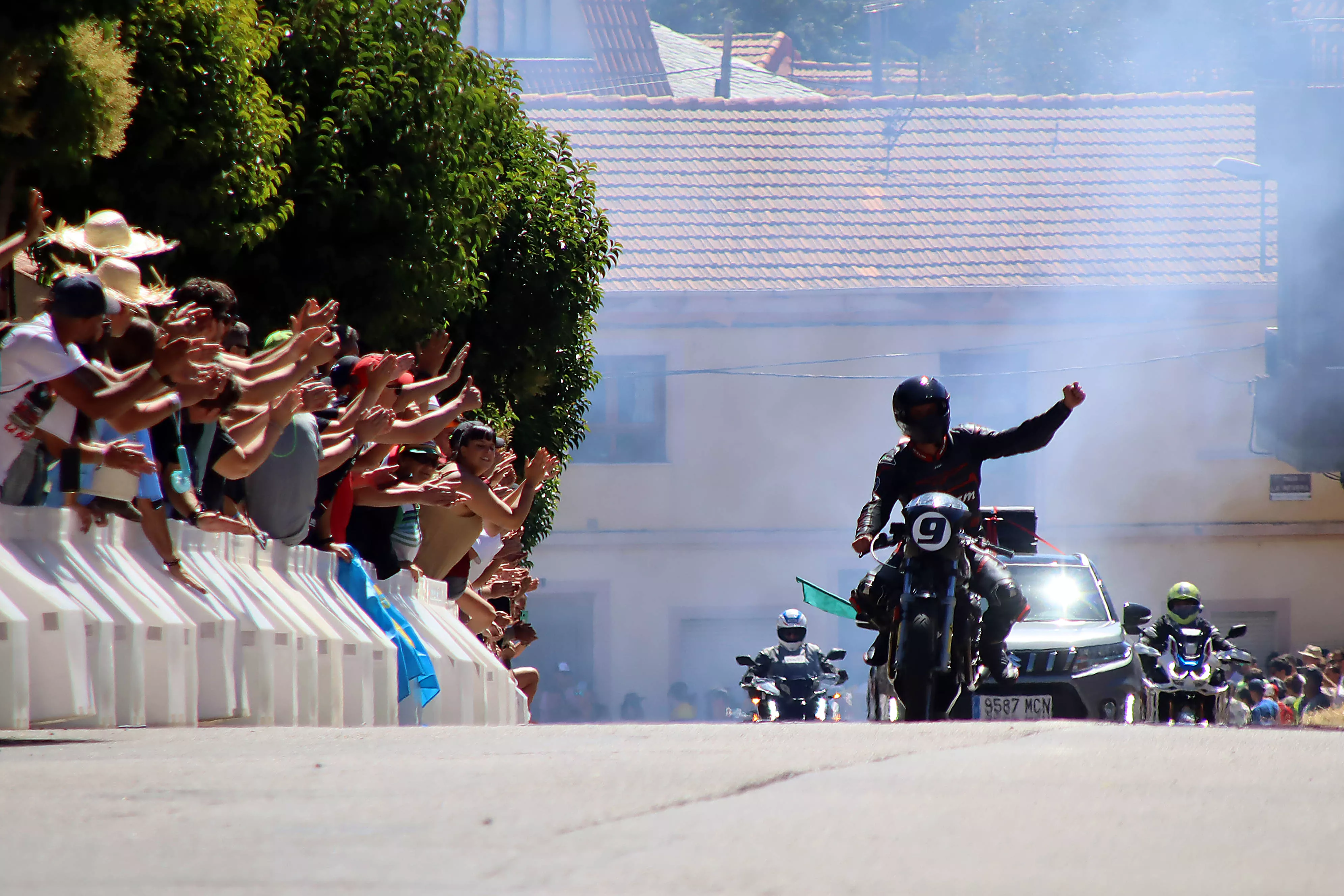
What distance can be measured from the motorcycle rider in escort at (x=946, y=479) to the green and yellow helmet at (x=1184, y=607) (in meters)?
11.3

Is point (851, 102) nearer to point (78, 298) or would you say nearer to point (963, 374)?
point (963, 374)

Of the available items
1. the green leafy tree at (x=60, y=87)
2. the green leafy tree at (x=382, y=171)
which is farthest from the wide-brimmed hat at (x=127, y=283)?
the green leafy tree at (x=382, y=171)

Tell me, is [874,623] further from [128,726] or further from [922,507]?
[128,726]

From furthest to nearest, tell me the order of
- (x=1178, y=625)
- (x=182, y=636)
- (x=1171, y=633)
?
(x=1178, y=625)
(x=1171, y=633)
(x=182, y=636)

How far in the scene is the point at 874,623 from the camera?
8.73m

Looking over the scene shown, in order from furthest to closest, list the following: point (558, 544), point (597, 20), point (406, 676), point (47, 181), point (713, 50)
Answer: point (713, 50) < point (597, 20) < point (558, 544) < point (47, 181) < point (406, 676)

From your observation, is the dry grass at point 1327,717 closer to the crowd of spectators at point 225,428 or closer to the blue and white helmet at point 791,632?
the blue and white helmet at point 791,632

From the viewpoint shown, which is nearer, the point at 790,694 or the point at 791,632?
the point at 790,694

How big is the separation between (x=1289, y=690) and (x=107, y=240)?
19.5m

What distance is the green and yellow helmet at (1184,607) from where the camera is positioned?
20031mm

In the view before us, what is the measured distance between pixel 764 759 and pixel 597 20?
39.1 m

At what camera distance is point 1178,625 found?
1989cm

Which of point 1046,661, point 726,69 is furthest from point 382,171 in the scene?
point 726,69

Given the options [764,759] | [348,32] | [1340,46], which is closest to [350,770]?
[764,759]
